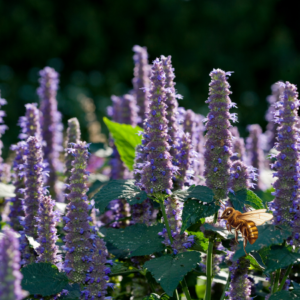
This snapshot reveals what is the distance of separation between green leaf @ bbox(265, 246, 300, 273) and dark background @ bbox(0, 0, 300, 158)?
1464 centimetres

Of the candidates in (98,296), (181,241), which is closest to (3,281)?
(98,296)

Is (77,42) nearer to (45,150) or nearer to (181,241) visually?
(45,150)

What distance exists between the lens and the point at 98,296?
2451mm

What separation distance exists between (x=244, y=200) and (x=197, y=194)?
1.08 feet

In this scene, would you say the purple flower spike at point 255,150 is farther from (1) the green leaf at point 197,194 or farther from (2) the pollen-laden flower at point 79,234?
(2) the pollen-laden flower at point 79,234

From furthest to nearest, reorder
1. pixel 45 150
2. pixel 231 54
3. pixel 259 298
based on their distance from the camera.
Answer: pixel 231 54, pixel 45 150, pixel 259 298

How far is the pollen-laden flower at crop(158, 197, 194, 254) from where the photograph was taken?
262cm

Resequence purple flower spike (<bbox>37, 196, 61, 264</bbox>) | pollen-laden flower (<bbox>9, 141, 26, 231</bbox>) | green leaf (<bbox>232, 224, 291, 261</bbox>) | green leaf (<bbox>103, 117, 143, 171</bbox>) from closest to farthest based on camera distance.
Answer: green leaf (<bbox>232, 224, 291, 261</bbox>) → purple flower spike (<bbox>37, 196, 61, 264</bbox>) → pollen-laden flower (<bbox>9, 141, 26, 231</bbox>) → green leaf (<bbox>103, 117, 143, 171</bbox>)

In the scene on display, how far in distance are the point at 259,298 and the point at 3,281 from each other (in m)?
2.46

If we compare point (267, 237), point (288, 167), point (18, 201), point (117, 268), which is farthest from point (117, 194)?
point (18, 201)

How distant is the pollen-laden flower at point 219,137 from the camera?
2623mm

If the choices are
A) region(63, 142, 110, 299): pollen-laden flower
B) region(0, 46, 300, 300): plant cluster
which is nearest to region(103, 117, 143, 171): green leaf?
region(0, 46, 300, 300): plant cluster

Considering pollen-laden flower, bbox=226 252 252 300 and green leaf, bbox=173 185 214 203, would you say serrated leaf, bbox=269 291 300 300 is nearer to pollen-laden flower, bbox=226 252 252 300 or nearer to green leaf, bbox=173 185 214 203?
pollen-laden flower, bbox=226 252 252 300

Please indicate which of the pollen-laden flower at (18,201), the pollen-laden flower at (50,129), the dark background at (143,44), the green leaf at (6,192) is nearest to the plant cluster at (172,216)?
the pollen-laden flower at (18,201)
